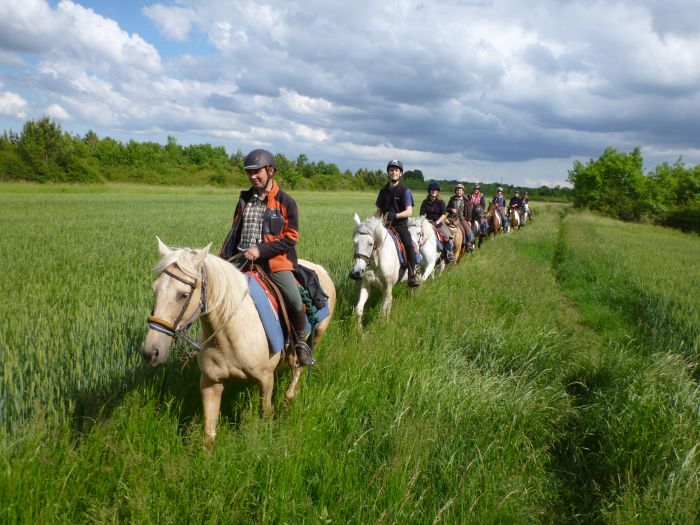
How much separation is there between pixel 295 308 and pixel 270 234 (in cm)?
72

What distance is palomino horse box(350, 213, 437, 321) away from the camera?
647 centimetres

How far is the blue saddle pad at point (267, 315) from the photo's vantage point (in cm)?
354

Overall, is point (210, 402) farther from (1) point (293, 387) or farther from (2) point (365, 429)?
(2) point (365, 429)

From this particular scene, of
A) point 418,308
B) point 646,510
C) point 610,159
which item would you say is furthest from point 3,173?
point 610,159

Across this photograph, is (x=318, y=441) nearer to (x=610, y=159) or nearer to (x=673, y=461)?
(x=673, y=461)

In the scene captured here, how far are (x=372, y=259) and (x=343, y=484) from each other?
171 inches

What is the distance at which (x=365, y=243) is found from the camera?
6.50 meters

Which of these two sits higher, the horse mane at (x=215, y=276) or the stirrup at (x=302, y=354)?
the horse mane at (x=215, y=276)

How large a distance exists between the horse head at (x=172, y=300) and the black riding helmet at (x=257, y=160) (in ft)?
3.44

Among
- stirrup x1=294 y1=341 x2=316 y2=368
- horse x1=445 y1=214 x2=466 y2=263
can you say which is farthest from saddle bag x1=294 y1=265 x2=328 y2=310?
horse x1=445 y1=214 x2=466 y2=263

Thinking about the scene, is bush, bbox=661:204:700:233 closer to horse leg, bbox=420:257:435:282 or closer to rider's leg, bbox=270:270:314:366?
horse leg, bbox=420:257:435:282

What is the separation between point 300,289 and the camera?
4.23 metres

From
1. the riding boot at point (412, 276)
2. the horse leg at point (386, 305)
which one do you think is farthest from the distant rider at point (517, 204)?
the horse leg at point (386, 305)

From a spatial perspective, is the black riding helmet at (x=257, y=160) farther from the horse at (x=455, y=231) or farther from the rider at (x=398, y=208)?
the horse at (x=455, y=231)
